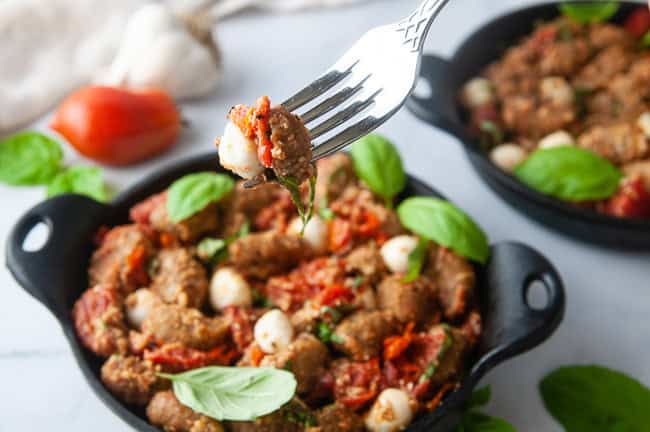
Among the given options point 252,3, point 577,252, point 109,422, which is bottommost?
point 109,422

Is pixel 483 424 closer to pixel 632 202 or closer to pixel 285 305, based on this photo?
pixel 285 305

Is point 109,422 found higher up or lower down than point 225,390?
lower down

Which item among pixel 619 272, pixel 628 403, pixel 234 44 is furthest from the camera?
pixel 234 44

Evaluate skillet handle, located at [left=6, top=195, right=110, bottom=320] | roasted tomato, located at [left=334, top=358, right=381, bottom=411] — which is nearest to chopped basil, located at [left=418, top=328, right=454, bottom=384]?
roasted tomato, located at [left=334, top=358, right=381, bottom=411]

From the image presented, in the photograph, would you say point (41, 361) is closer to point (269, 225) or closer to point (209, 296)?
point (209, 296)

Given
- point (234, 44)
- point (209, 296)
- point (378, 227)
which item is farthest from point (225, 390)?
point (234, 44)

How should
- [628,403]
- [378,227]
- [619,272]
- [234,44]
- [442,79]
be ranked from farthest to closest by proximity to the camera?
1. [234,44]
2. [442,79]
3. [619,272]
4. [378,227]
5. [628,403]

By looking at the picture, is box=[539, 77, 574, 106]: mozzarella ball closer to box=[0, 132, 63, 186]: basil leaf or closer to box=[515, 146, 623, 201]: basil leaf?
box=[515, 146, 623, 201]: basil leaf
